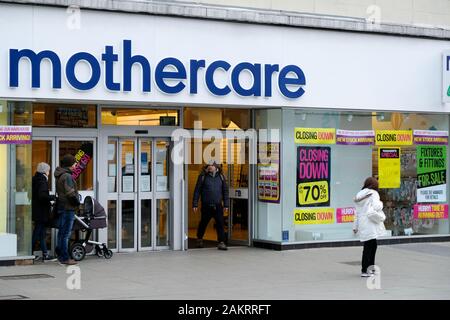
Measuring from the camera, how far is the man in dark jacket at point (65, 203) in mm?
14852

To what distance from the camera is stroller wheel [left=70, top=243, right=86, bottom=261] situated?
51.3 feet

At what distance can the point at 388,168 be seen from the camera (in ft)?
62.8

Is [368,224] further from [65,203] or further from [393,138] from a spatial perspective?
[393,138]

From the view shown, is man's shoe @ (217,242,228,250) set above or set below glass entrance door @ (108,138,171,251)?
below

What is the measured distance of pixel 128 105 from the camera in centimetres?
1678

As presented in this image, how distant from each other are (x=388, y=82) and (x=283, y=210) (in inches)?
144

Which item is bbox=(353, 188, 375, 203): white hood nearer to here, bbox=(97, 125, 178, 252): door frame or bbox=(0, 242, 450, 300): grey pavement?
bbox=(0, 242, 450, 300): grey pavement

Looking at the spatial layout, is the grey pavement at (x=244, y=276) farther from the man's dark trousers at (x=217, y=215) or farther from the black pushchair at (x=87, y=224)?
the man's dark trousers at (x=217, y=215)

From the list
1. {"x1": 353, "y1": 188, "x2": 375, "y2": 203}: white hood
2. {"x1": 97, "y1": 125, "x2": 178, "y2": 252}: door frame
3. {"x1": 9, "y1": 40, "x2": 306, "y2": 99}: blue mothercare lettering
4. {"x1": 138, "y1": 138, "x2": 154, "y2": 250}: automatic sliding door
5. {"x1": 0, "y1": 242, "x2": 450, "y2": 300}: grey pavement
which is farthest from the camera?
{"x1": 138, "y1": 138, "x2": 154, "y2": 250}: automatic sliding door

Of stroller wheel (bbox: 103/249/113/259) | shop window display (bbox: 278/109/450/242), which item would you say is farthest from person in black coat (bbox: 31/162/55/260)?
shop window display (bbox: 278/109/450/242)

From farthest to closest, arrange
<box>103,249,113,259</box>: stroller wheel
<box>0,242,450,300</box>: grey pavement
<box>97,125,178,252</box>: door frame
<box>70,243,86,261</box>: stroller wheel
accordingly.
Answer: <box>97,125,178,252</box>: door frame, <box>103,249,113,259</box>: stroller wheel, <box>70,243,86,261</box>: stroller wheel, <box>0,242,450,300</box>: grey pavement
